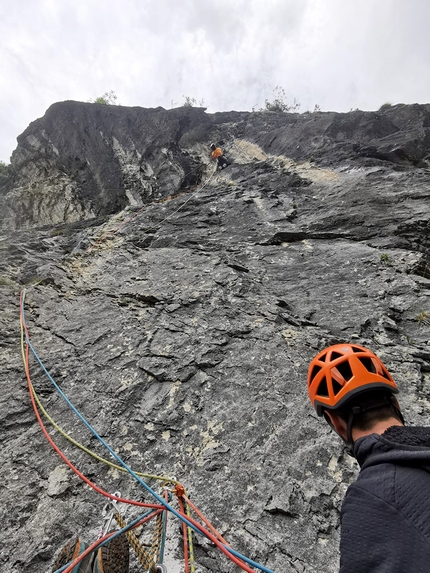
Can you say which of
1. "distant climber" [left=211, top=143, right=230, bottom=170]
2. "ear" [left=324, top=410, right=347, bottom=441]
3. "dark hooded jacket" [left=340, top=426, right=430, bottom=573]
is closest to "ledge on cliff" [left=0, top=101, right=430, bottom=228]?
"distant climber" [left=211, top=143, right=230, bottom=170]

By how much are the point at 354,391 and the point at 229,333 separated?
3.10 metres

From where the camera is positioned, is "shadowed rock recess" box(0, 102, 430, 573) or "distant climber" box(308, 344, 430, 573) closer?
"distant climber" box(308, 344, 430, 573)

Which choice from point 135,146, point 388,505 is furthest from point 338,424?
point 135,146

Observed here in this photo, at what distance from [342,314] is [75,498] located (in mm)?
4454

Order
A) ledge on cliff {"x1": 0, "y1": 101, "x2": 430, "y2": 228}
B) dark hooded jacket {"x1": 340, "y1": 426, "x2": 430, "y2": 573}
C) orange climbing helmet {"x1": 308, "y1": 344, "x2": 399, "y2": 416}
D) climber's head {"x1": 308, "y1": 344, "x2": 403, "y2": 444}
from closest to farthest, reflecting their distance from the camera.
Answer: dark hooded jacket {"x1": 340, "y1": 426, "x2": 430, "y2": 573}
climber's head {"x1": 308, "y1": 344, "x2": 403, "y2": 444}
orange climbing helmet {"x1": 308, "y1": 344, "x2": 399, "y2": 416}
ledge on cliff {"x1": 0, "y1": 101, "x2": 430, "y2": 228}

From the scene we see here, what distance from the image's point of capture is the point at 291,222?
27.0ft

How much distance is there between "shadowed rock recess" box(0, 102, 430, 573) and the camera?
3.14 m

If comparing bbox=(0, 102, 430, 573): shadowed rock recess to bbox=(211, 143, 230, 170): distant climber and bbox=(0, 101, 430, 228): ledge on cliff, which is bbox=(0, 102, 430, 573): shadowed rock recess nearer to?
bbox=(0, 101, 430, 228): ledge on cliff

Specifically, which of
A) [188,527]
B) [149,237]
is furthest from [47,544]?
[149,237]

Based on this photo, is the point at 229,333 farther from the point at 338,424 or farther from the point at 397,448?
the point at 397,448

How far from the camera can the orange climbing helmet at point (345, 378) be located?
2168mm

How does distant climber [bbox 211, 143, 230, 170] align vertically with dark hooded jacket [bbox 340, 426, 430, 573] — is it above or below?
above

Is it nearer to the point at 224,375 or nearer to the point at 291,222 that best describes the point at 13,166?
the point at 291,222

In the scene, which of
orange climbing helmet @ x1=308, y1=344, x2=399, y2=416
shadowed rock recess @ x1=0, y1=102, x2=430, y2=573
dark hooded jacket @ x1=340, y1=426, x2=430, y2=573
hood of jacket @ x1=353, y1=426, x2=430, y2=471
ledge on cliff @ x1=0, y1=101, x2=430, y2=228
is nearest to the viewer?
dark hooded jacket @ x1=340, y1=426, x2=430, y2=573
